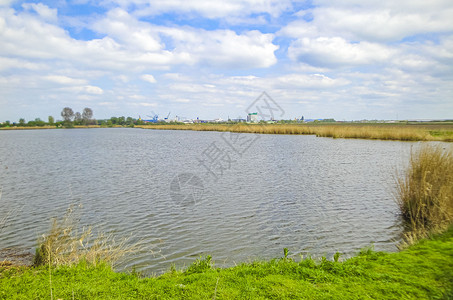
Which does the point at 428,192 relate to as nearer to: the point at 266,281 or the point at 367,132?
the point at 266,281

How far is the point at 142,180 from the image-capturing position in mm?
15609

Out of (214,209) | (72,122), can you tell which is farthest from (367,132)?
(72,122)

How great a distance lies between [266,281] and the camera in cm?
443

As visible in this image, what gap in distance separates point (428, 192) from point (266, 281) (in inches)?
242

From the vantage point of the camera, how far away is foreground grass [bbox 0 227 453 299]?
13.1 feet

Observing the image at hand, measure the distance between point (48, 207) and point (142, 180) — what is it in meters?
5.23

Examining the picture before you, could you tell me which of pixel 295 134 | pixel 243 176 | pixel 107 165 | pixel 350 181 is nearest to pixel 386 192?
pixel 350 181

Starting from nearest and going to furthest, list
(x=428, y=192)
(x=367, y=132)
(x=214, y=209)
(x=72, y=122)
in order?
(x=428, y=192)
(x=214, y=209)
(x=367, y=132)
(x=72, y=122)

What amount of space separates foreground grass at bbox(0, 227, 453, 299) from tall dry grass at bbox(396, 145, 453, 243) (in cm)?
232

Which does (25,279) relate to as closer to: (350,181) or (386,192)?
(386,192)

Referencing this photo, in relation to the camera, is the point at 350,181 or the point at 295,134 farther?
the point at 295,134

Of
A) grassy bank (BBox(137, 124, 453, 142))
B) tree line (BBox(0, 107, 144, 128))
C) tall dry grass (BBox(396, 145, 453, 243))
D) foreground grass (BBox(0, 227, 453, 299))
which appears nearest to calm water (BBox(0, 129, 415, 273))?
tall dry grass (BBox(396, 145, 453, 243))

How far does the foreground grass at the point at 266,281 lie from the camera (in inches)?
158

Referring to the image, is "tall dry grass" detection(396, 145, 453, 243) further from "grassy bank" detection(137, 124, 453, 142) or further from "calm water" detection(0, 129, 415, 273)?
"grassy bank" detection(137, 124, 453, 142)
